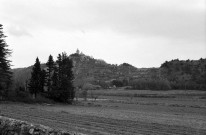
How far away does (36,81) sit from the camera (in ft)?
221

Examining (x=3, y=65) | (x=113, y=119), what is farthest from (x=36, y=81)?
(x=113, y=119)

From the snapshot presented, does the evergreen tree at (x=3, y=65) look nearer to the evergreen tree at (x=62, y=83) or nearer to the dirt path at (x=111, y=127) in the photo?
the evergreen tree at (x=62, y=83)

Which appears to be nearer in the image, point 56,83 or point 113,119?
point 113,119

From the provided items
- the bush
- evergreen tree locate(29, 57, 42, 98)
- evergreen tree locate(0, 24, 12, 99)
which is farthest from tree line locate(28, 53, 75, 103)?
the bush

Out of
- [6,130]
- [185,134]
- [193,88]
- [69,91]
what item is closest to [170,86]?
[193,88]

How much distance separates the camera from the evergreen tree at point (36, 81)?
66.8m

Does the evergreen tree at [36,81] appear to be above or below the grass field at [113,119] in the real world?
above

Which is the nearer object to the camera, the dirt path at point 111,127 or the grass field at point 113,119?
the dirt path at point 111,127

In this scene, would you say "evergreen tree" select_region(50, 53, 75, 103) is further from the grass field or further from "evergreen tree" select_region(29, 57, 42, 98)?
the grass field

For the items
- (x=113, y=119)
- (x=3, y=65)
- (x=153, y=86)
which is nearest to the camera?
(x=113, y=119)

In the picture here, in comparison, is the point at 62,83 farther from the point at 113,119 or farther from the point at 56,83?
the point at 113,119

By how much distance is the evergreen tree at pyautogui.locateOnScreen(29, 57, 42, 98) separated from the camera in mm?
66750

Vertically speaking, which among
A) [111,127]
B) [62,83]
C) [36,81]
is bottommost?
[111,127]

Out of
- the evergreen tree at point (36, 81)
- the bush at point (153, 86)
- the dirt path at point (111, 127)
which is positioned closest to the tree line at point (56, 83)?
the evergreen tree at point (36, 81)
